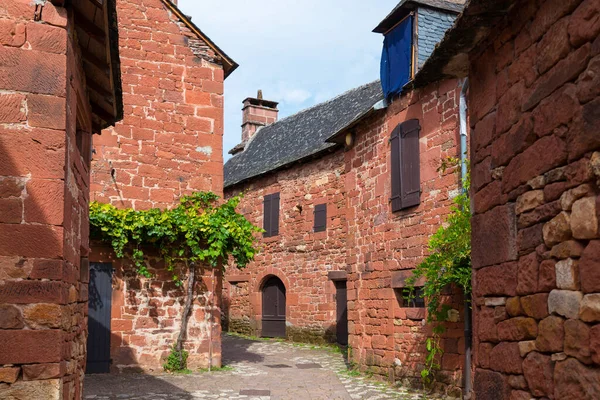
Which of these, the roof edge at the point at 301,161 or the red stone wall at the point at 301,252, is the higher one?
the roof edge at the point at 301,161

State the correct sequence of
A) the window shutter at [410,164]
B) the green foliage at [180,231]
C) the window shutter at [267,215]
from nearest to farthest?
the window shutter at [410,164], the green foliage at [180,231], the window shutter at [267,215]

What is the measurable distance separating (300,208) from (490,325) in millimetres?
13711

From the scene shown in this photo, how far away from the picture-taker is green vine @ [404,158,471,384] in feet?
27.3

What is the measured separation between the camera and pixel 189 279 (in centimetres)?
1183

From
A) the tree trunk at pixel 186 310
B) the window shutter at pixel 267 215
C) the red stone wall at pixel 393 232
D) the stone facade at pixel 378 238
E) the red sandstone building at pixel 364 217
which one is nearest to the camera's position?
the red stone wall at pixel 393 232

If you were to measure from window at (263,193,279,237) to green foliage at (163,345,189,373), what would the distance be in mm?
7484

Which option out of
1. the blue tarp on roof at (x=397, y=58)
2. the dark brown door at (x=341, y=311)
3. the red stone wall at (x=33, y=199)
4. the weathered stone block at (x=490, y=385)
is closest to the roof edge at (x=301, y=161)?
the dark brown door at (x=341, y=311)

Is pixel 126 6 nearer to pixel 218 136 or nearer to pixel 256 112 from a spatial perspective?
pixel 218 136

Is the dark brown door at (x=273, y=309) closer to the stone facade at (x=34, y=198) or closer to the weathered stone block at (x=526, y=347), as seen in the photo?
the stone facade at (x=34, y=198)

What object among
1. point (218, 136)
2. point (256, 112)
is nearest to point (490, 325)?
point (218, 136)

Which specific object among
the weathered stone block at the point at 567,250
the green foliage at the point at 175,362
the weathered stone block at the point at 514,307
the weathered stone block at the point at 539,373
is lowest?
the green foliage at the point at 175,362

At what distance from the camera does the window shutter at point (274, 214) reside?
18.9 meters

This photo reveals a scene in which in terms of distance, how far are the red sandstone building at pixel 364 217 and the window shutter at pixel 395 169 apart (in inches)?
0.7

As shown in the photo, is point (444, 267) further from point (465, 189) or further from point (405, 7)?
point (405, 7)
